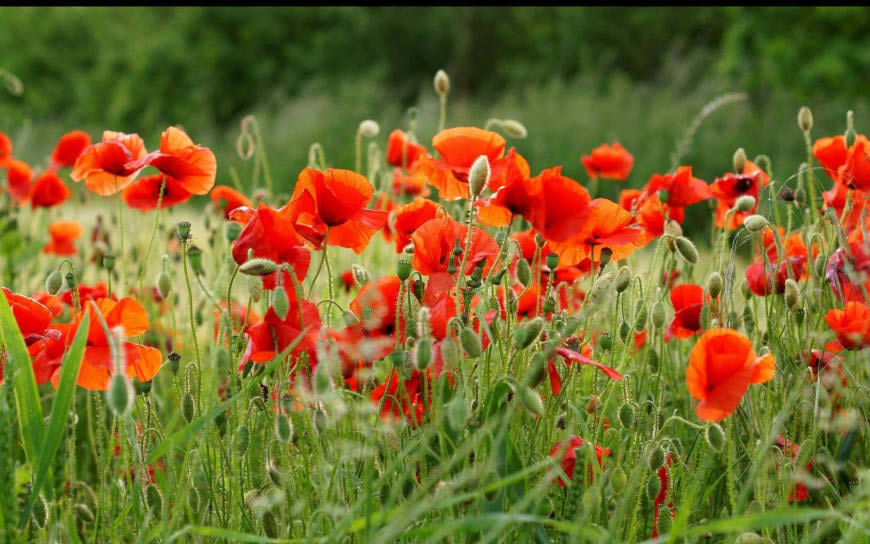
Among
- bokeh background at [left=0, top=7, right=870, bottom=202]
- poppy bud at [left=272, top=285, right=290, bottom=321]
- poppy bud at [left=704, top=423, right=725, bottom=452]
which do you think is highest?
bokeh background at [left=0, top=7, right=870, bottom=202]

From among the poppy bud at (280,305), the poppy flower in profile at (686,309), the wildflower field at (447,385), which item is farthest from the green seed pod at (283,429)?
the poppy flower in profile at (686,309)

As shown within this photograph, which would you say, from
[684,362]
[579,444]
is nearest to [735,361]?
[579,444]

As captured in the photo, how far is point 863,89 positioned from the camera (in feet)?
31.1

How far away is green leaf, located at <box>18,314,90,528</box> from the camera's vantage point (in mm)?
1133

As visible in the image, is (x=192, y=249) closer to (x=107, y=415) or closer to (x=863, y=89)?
(x=107, y=415)

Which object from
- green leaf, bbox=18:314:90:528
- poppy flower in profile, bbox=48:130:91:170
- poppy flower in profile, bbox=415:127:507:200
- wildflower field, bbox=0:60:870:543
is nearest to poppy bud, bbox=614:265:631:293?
wildflower field, bbox=0:60:870:543

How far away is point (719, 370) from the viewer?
1108 millimetres

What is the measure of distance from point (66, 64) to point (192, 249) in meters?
17.8

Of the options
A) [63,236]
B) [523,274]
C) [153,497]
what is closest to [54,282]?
[153,497]

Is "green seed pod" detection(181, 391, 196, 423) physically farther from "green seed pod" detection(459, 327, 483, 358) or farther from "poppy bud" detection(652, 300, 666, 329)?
"poppy bud" detection(652, 300, 666, 329)

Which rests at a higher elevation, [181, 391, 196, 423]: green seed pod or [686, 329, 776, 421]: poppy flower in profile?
[686, 329, 776, 421]: poppy flower in profile

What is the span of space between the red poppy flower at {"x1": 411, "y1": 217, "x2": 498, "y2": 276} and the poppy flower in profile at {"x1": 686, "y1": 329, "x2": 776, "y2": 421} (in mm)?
357

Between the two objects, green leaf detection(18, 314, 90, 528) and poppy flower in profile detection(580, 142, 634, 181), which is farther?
poppy flower in profile detection(580, 142, 634, 181)

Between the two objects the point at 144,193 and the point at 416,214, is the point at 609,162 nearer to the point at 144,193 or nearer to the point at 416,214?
the point at 416,214
